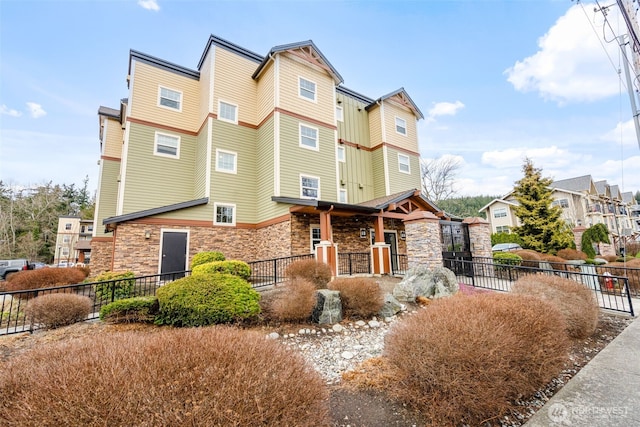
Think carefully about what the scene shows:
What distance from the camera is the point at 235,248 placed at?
1272cm

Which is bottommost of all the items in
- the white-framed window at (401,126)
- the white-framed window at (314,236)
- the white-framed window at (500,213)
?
the white-framed window at (314,236)

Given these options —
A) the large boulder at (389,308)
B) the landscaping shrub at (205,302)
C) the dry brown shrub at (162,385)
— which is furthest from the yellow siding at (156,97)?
the dry brown shrub at (162,385)

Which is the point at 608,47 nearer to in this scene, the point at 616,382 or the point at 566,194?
the point at 616,382

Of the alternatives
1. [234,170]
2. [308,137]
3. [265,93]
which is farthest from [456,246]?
[265,93]

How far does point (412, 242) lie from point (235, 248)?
26.4 feet

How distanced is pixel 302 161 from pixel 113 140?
1269 cm

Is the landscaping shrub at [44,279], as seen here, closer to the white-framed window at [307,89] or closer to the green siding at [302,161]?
the green siding at [302,161]

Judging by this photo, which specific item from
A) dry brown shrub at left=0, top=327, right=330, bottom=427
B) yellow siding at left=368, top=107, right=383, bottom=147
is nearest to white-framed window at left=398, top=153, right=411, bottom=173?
yellow siding at left=368, top=107, right=383, bottom=147

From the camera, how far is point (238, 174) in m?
13.7

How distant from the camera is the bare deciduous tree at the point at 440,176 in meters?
29.5

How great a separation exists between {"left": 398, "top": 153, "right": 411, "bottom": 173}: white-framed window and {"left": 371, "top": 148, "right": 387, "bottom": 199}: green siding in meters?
1.39

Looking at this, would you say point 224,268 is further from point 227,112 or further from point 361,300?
point 227,112

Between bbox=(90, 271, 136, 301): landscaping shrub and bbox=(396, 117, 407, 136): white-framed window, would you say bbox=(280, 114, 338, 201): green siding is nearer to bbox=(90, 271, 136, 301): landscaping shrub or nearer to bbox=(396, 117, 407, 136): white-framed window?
bbox=(396, 117, 407, 136): white-framed window

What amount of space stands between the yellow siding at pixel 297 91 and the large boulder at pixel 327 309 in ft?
35.1
